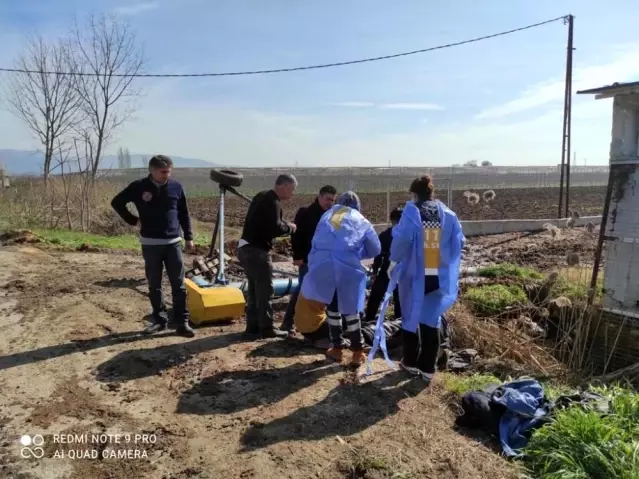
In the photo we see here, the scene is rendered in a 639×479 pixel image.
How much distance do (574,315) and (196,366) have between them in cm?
467

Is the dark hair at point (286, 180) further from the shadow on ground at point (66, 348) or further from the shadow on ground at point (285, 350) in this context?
the shadow on ground at point (66, 348)

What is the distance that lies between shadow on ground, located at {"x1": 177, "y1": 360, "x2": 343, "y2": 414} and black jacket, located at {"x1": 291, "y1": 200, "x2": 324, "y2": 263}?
1.36m

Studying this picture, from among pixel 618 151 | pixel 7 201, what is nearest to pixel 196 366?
pixel 618 151

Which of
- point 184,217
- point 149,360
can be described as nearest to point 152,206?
point 184,217

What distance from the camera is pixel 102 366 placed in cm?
473

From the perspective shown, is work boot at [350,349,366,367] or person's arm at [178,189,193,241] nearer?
work boot at [350,349,366,367]

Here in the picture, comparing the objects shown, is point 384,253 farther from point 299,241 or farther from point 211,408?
point 211,408

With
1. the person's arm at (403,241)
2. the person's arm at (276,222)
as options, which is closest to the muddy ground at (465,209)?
the person's arm at (276,222)

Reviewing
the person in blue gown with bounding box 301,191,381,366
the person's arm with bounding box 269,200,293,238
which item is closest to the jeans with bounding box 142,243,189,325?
the person's arm with bounding box 269,200,293,238

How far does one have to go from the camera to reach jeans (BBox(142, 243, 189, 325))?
18.1ft

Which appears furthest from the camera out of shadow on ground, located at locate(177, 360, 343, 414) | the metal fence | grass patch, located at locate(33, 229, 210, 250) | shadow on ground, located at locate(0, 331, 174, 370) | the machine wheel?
the metal fence

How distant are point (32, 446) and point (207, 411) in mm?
1174

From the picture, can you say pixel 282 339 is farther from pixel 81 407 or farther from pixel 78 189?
pixel 78 189

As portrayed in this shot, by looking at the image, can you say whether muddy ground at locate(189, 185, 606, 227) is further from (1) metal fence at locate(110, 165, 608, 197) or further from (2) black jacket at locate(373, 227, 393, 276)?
(2) black jacket at locate(373, 227, 393, 276)
